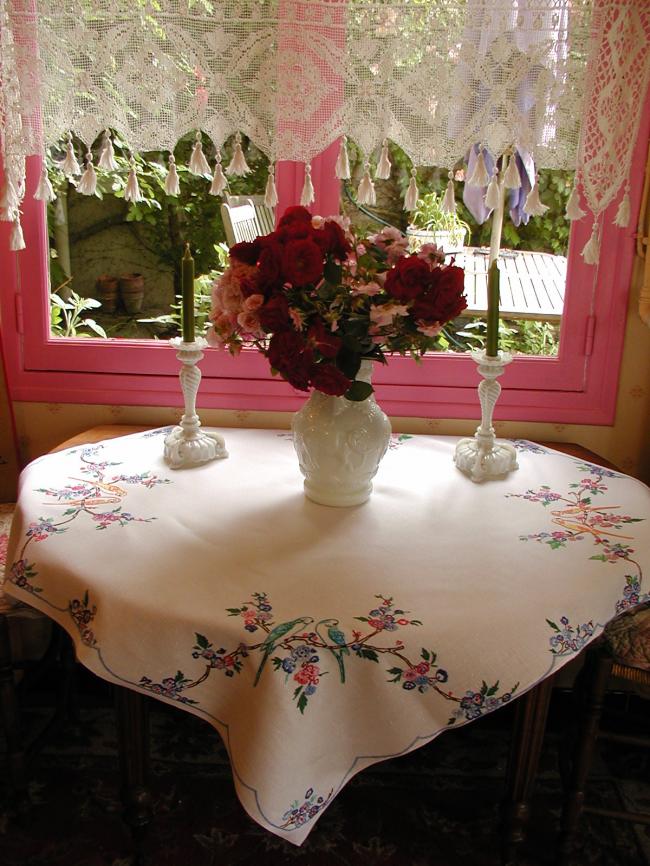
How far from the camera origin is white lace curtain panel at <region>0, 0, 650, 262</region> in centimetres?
172

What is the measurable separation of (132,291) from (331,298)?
86 cm

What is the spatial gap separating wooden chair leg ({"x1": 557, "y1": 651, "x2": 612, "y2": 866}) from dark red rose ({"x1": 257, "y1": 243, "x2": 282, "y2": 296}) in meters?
0.91

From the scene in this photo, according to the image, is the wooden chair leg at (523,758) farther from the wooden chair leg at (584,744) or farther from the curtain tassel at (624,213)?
the curtain tassel at (624,213)

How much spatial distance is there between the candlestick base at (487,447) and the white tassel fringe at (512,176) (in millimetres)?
370

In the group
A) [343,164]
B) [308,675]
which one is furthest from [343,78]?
[308,675]

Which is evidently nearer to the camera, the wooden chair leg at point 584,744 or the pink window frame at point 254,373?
the wooden chair leg at point 584,744

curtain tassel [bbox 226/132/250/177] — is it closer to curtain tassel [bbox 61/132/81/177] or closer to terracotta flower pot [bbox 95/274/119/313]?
curtain tassel [bbox 61/132/81/177]

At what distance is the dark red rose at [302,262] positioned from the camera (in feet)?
4.43

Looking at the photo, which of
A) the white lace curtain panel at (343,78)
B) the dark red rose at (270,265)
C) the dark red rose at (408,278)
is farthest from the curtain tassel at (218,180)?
the dark red rose at (408,278)

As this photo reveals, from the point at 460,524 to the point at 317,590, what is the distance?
13.7 inches

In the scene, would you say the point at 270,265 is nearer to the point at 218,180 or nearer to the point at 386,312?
the point at 386,312

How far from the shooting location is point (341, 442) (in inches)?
61.2

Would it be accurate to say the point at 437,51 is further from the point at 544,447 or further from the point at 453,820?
the point at 453,820

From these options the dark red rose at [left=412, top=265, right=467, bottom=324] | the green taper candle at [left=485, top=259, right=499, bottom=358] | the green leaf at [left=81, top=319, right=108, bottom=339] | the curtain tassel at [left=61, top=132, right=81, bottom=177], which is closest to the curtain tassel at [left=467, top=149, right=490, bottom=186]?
the green taper candle at [left=485, top=259, right=499, bottom=358]
